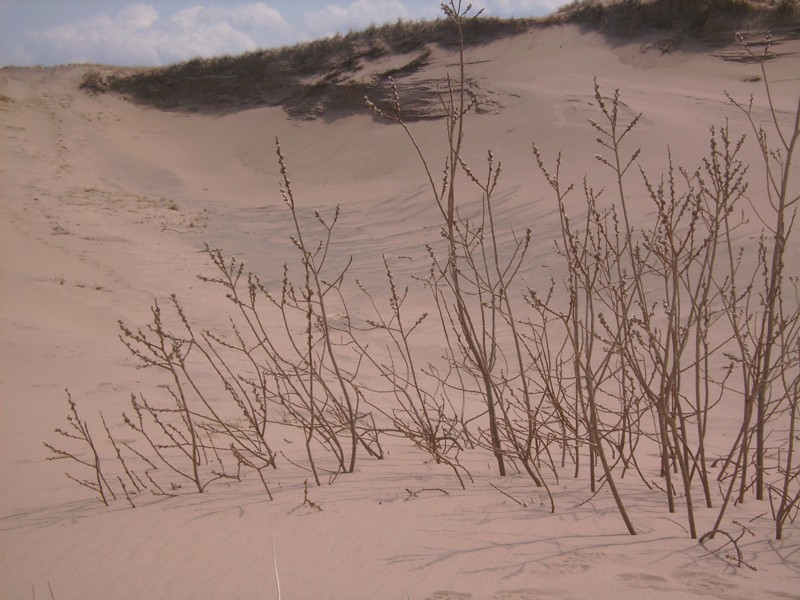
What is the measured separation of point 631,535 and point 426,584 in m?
0.69

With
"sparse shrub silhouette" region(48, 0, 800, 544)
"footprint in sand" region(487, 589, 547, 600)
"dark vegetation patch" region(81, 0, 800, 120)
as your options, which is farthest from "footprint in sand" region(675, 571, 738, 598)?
"dark vegetation patch" region(81, 0, 800, 120)

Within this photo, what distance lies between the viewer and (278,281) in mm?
8844

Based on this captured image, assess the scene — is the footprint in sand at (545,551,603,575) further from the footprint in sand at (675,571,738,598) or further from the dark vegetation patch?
the dark vegetation patch

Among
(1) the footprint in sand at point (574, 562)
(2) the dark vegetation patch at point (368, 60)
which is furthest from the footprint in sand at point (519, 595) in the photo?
(2) the dark vegetation patch at point (368, 60)

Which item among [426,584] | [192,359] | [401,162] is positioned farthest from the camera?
[401,162]

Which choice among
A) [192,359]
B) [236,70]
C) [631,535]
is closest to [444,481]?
[631,535]

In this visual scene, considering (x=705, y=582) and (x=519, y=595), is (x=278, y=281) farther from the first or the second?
(x=705, y=582)

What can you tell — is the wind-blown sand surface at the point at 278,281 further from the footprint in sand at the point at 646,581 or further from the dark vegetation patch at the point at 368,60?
the dark vegetation patch at the point at 368,60

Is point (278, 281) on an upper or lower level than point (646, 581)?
lower

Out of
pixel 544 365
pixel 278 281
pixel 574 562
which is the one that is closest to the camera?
pixel 574 562

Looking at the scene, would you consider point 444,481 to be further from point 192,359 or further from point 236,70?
point 236,70

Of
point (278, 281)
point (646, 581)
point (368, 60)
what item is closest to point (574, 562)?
point (646, 581)

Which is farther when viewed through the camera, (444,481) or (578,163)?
(578,163)

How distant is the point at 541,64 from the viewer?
1686cm
